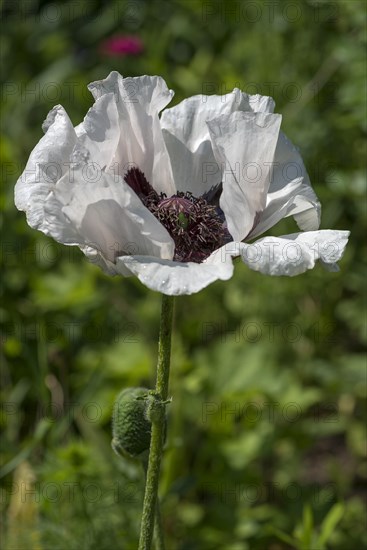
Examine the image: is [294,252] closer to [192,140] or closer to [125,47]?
[192,140]

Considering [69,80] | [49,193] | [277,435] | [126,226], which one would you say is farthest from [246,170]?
[69,80]

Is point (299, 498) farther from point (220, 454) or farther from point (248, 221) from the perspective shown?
point (248, 221)

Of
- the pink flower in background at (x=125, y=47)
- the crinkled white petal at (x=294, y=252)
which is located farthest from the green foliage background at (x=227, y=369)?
the crinkled white petal at (x=294, y=252)

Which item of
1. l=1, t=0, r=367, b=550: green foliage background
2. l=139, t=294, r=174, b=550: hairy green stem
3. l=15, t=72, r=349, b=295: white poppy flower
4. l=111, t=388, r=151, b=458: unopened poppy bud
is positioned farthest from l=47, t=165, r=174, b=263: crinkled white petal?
l=1, t=0, r=367, b=550: green foliage background

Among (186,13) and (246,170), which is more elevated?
(186,13)

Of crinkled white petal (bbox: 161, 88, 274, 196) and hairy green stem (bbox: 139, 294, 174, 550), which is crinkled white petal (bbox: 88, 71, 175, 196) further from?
hairy green stem (bbox: 139, 294, 174, 550)
